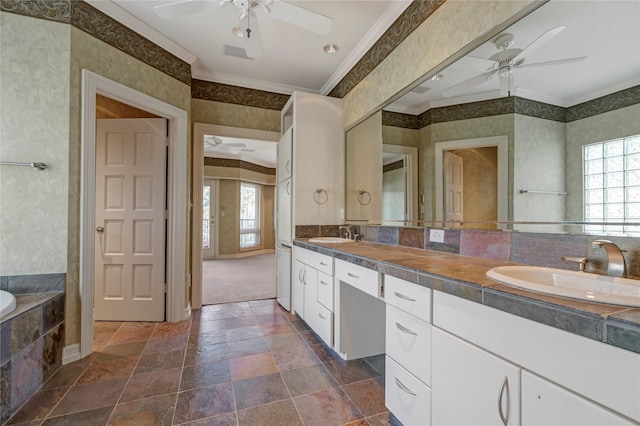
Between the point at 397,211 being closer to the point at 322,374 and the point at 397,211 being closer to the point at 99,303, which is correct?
the point at 322,374

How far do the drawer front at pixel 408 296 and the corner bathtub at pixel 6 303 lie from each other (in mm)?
2093

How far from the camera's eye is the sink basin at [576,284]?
2.47 ft

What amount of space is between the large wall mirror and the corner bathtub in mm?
2602

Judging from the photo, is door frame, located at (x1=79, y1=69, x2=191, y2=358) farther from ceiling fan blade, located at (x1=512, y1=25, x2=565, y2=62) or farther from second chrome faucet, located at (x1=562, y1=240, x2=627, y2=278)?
second chrome faucet, located at (x1=562, y1=240, x2=627, y2=278)

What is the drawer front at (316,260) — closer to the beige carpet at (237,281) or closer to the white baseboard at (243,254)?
the beige carpet at (237,281)

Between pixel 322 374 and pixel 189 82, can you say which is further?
pixel 189 82

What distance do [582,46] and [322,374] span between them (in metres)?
2.19

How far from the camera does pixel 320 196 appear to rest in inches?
119

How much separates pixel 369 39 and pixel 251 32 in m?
1.16

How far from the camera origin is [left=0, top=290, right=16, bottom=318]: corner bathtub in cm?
158

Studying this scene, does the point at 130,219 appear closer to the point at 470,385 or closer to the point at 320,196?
the point at 320,196

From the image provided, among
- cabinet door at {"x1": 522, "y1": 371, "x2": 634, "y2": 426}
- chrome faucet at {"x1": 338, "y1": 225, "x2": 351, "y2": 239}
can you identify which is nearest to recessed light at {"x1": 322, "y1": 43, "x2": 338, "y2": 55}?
chrome faucet at {"x1": 338, "y1": 225, "x2": 351, "y2": 239}

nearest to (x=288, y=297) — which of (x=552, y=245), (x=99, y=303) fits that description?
(x=99, y=303)

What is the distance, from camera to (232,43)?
2684 mm
